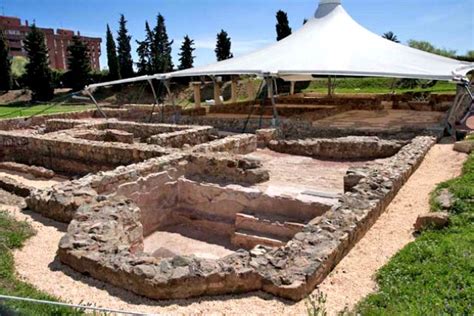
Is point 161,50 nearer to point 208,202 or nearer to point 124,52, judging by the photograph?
point 124,52

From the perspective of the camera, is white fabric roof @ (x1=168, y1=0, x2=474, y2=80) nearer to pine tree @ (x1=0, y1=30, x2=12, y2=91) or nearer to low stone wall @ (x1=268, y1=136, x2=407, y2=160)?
low stone wall @ (x1=268, y1=136, x2=407, y2=160)

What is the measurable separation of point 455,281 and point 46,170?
38.2 feet

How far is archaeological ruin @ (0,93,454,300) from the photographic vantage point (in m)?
4.65

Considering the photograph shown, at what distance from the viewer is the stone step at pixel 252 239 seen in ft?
24.0

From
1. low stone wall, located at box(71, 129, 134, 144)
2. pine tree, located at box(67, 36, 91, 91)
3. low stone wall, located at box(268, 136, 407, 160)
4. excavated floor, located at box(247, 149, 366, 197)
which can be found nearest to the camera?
excavated floor, located at box(247, 149, 366, 197)

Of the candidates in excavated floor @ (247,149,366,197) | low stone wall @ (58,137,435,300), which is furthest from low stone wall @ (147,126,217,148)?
low stone wall @ (58,137,435,300)

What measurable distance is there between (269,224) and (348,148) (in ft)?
16.5

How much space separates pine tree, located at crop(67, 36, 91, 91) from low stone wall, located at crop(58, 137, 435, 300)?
39.4m

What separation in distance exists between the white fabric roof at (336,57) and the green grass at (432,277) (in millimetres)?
8883

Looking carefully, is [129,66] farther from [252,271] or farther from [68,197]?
[252,271]

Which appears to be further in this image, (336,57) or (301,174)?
(336,57)

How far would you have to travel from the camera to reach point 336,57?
50.3 feet

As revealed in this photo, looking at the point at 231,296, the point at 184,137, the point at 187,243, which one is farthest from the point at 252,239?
the point at 184,137

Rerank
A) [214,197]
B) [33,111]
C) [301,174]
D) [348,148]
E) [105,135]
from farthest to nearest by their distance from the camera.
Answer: [33,111] < [105,135] < [348,148] < [301,174] < [214,197]
